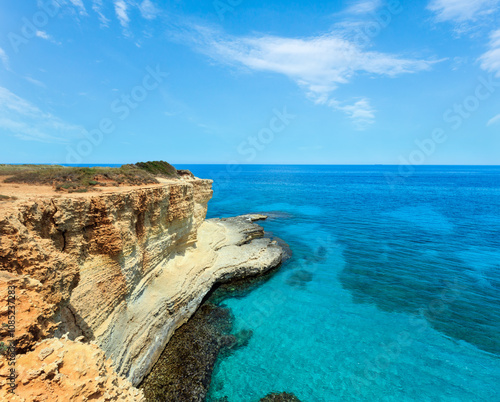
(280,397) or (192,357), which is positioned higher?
(192,357)

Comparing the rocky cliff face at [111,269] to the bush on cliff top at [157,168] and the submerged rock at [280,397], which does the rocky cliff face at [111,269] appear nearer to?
the bush on cliff top at [157,168]

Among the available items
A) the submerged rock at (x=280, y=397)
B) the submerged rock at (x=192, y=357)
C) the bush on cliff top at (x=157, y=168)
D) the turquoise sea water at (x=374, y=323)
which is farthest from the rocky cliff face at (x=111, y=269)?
the submerged rock at (x=280, y=397)

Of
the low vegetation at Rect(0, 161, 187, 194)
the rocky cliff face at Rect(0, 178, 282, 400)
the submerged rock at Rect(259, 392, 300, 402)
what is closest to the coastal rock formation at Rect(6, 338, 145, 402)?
the rocky cliff face at Rect(0, 178, 282, 400)

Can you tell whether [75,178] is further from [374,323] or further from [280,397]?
[374,323]

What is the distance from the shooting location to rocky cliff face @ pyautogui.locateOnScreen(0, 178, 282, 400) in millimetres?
7055

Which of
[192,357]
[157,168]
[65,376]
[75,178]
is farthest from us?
[157,168]

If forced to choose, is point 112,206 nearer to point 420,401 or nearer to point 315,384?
point 315,384

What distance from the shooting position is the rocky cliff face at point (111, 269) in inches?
278

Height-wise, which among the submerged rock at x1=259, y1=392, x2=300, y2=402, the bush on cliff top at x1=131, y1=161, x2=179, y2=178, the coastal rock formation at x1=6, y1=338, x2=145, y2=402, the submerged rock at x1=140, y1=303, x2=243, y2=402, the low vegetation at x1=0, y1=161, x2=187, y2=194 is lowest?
the submerged rock at x1=259, y1=392, x2=300, y2=402

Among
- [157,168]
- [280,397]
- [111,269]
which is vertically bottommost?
[280,397]

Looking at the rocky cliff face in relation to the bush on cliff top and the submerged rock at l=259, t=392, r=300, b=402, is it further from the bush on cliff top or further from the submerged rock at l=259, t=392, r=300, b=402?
the submerged rock at l=259, t=392, r=300, b=402

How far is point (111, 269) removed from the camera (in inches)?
480

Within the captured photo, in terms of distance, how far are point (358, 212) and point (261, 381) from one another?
43.5 metres

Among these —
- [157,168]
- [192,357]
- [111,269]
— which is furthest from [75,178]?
[192,357]
